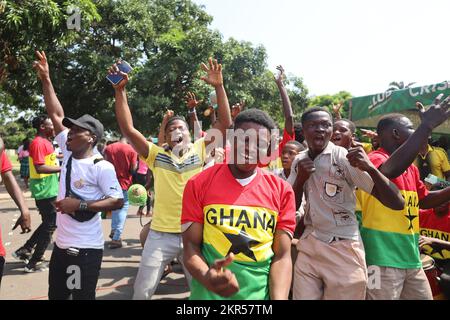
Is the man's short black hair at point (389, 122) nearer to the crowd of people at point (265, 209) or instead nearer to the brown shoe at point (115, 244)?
the crowd of people at point (265, 209)

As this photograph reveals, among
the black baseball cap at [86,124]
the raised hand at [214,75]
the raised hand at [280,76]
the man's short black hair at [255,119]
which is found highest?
the raised hand at [280,76]

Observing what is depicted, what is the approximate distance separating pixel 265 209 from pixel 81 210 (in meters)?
1.63

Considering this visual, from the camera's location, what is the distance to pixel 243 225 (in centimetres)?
214

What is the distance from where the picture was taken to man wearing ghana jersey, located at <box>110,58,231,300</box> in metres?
3.47

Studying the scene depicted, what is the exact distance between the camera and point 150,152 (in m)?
3.83

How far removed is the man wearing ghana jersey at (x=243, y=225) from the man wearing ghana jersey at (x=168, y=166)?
4.51ft

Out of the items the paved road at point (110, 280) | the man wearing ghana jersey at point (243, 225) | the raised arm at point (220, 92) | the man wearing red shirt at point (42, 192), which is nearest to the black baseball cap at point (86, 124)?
the raised arm at point (220, 92)

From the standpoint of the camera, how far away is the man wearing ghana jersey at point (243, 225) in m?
2.13

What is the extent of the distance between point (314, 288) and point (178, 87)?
16695 mm

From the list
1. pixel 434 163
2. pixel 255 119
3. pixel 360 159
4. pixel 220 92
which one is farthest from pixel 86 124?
pixel 434 163

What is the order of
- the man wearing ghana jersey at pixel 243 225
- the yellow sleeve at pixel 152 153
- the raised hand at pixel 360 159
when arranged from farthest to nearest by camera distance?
1. the yellow sleeve at pixel 152 153
2. the raised hand at pixel 360 159
3. the man wearing ghana jersey at pixel 243 225

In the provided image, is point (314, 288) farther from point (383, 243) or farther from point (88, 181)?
point (88, 181)

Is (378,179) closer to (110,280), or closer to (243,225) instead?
(243,225)

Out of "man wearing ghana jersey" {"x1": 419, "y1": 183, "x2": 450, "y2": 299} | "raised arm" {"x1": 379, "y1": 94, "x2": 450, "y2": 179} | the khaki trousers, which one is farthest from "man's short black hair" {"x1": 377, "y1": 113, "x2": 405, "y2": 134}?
"man wearing ghana jersey" {"x1": 419, "y1": 183, "x2": 450, "y2": 299}
